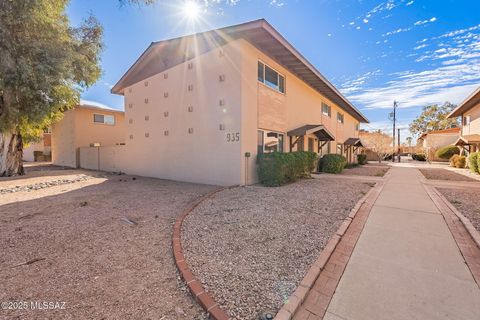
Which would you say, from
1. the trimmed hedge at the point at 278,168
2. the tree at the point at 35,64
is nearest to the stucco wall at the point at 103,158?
the tree at the point at 35,64

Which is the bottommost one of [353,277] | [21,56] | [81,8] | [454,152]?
[353,277]

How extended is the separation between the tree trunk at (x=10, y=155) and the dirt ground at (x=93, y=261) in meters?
8.43

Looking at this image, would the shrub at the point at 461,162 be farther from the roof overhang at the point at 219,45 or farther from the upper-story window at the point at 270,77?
the upper-story window at the point at 270,77

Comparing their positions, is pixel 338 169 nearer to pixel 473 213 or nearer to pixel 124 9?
pixel 473 213

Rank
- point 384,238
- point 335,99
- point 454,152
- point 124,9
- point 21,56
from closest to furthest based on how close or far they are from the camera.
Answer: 1. point 384,238
2. point 124,9
3. point 21,56
4. point 335,99
5. point 454,152

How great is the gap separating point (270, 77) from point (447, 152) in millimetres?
31792

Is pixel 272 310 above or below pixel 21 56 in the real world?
below

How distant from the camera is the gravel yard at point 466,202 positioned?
4.78 metres

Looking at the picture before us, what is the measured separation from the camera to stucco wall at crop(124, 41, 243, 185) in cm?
847

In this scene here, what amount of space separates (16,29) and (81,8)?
11.2 feet

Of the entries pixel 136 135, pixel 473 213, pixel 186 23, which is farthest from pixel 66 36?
pixel 473 213

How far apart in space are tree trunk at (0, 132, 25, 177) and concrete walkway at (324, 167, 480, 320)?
53.1ft

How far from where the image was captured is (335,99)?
677 inches

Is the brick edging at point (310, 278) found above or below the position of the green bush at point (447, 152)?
below
